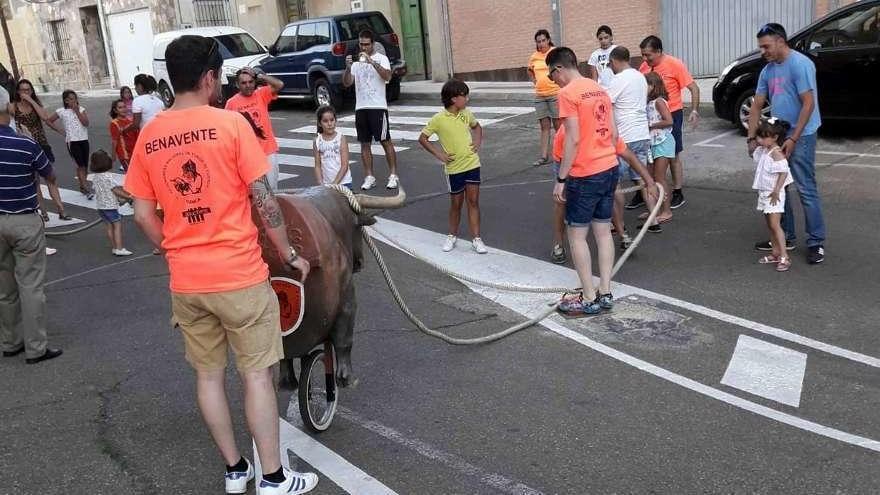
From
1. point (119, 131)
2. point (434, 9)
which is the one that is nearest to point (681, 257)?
point (119, 131)

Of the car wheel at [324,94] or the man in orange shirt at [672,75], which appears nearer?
the man in orange shirt at [672,75]

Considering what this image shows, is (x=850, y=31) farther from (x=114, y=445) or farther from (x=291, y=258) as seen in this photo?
(x=114, y=445)

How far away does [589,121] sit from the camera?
20.2 feet

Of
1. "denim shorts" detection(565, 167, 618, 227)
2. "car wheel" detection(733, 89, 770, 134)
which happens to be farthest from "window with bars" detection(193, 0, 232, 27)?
"denim shorts" detection(565, 167, 618, 227)

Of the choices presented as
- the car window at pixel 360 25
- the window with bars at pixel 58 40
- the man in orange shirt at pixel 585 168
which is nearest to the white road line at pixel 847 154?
the man in orange shirt at pixel 585 168

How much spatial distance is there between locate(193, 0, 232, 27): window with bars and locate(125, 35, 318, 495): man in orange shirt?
26.4m

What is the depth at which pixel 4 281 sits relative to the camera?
19.9 ft

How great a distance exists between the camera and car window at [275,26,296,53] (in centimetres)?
1905

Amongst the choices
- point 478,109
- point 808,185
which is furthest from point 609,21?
point 808,185

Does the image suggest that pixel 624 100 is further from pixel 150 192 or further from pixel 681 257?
pixel 150 192

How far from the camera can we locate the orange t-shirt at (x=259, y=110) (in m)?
8.25

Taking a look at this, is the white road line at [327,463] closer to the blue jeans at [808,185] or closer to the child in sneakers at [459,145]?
the child in sneakers at [459,145]

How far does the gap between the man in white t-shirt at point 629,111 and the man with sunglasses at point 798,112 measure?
104 centimetres

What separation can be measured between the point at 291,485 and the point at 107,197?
577 cm
